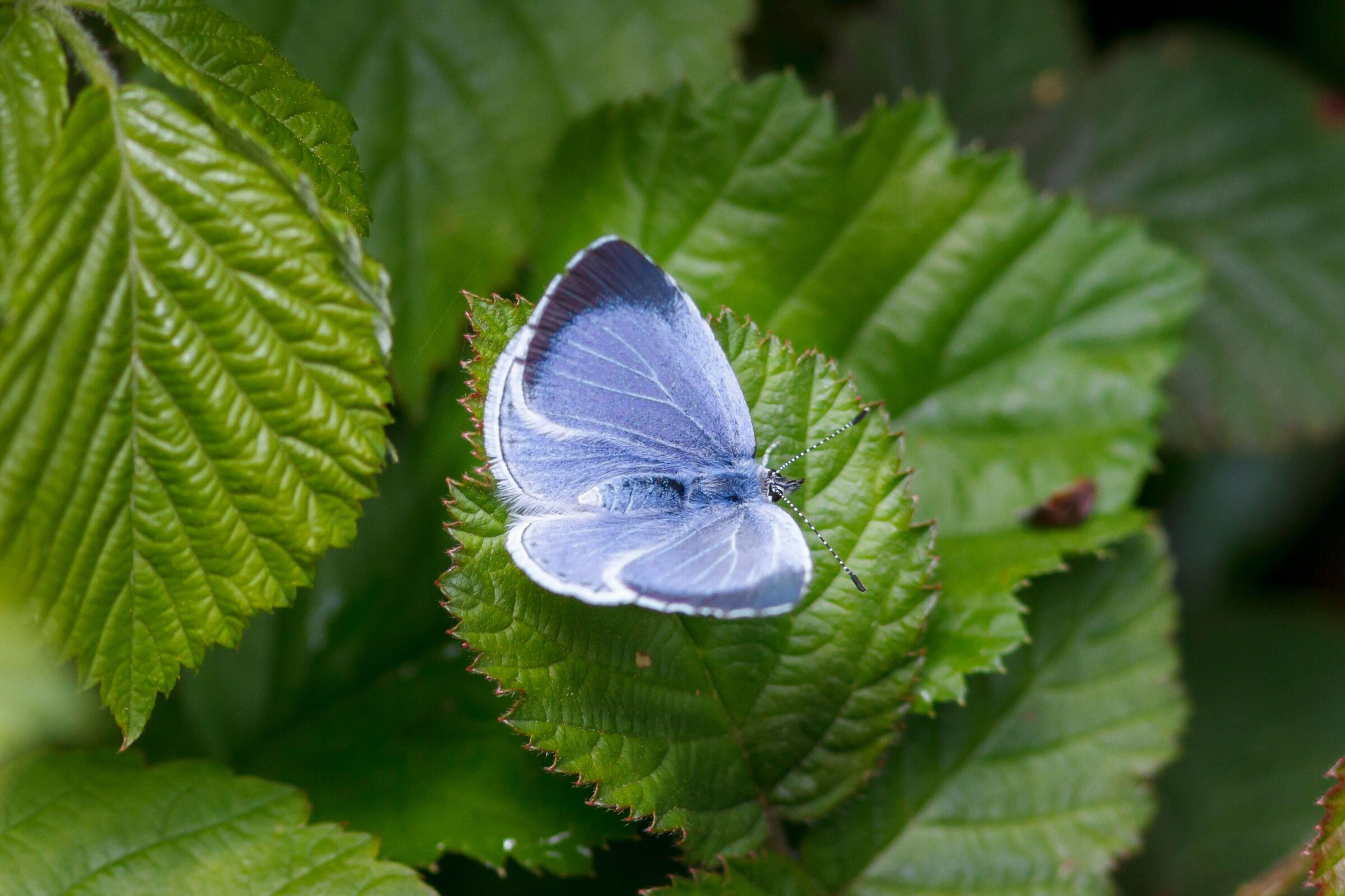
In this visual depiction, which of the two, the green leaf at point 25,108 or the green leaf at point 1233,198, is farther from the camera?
the green leaf at point 1233,198

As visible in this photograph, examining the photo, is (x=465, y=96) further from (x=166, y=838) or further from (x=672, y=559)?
(x=166, y=838)

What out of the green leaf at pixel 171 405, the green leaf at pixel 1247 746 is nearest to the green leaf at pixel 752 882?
the green leaf at pixel 171 405

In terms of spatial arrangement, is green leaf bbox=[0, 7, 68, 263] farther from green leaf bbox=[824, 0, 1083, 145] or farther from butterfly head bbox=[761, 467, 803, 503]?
green leaf bbox=[824, 0, 1083, 145]

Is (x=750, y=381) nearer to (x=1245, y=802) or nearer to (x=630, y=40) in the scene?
(x=630, y=40)

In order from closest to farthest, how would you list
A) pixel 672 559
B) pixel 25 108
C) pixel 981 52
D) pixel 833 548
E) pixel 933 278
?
pixel 25 108, pixel 672 559, pixel 833 548, pixel 933 278, pixel 981 52

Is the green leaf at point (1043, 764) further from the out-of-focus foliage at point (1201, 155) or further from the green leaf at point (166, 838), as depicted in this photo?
the out-of-focus foliage at point (1201, 155)

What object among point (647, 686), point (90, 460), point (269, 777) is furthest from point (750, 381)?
point (269, 777)

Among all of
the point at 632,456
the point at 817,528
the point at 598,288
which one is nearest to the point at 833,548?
the point at 817,528

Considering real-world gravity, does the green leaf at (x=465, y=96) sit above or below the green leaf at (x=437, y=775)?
above

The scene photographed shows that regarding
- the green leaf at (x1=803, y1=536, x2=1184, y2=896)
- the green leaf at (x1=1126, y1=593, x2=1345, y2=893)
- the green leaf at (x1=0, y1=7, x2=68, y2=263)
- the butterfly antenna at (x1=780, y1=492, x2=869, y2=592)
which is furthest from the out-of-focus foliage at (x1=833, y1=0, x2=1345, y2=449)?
the green leaf at (x1=0, y1=7, x2=68, y2=263)
